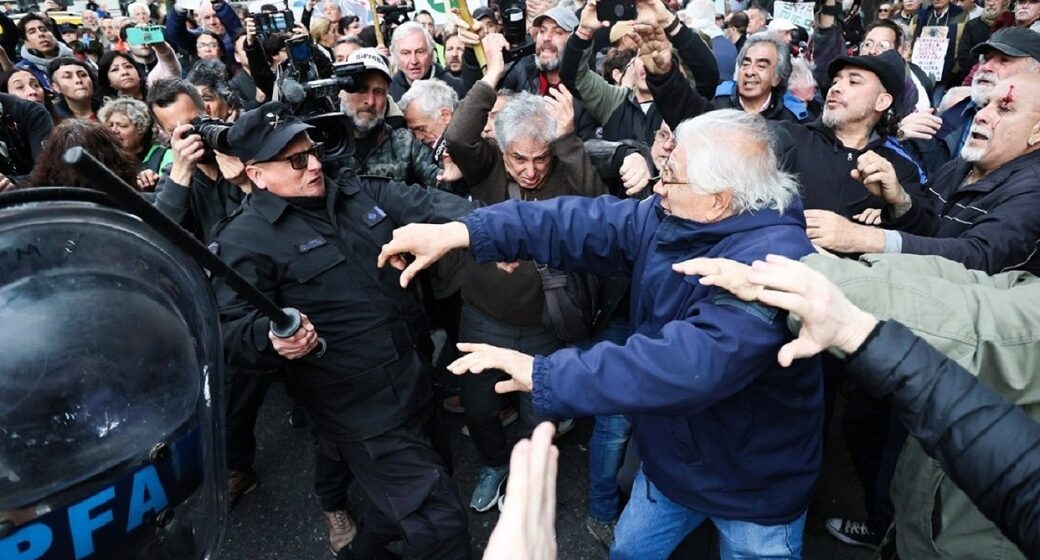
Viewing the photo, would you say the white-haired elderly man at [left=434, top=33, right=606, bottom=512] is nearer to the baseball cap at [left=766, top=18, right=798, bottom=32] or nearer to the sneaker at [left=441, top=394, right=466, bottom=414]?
the sneaker at [left=441, top=394, right=466, bottom=414]

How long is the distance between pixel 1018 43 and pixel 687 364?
258 cm

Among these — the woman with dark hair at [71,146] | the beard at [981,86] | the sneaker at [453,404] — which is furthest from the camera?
the sneaker at [453,404]

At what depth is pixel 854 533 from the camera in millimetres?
2910

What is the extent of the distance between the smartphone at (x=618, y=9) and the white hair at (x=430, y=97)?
0.96 metres

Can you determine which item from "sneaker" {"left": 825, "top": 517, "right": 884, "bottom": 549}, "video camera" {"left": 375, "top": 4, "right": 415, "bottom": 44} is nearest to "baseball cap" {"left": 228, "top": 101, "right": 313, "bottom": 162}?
"sneaker" {"left": 825, "top": 517, "right": 884, "bottom": 549}

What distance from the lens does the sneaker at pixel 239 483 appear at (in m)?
3.33

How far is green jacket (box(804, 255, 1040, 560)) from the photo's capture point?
4.32 feet

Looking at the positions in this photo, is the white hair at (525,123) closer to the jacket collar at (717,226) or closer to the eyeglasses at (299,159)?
the eyeglasses at (299,159)

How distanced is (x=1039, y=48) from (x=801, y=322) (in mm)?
2448

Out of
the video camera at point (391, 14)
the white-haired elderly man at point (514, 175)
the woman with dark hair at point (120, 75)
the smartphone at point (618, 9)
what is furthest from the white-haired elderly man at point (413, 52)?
the white-haired elderly man at point (514, 175)

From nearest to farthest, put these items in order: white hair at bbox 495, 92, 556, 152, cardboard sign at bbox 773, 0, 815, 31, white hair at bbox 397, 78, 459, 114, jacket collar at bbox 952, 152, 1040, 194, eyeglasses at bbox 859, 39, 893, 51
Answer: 1. jacket collar at bbox 952, 152, 1040, 194
2. white hair at bbox 495, 92, 556, 152
3. white hair at bbox 397, 78, 459, 114
4. eyeglasses at bbox 859, 39, 893, 51
5. cardboard sign at bbox 773, 0, 815, 31

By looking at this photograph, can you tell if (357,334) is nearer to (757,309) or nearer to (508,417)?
(757,309)

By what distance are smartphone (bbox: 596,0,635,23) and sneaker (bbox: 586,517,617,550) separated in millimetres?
2530

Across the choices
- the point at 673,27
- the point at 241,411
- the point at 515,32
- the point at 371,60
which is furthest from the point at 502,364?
the point at 515,32
